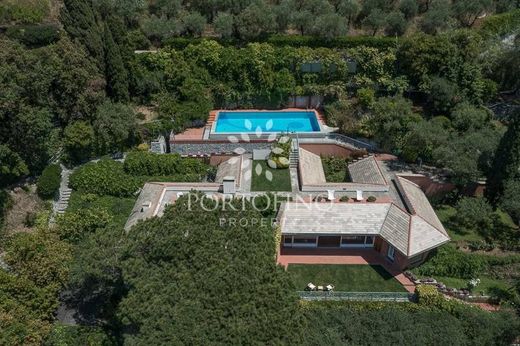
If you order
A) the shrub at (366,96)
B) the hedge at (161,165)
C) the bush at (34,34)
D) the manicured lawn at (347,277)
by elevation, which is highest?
the bush at (34,34)

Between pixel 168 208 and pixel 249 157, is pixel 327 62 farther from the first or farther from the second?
pixel 168 208

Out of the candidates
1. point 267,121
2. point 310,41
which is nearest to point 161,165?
point 267,121

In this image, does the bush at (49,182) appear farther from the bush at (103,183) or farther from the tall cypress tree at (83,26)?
the tall cypress tree at (83,26)

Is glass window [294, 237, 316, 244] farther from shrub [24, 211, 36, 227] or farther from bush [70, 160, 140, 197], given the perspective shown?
shrub [24, 211, 36, 227]

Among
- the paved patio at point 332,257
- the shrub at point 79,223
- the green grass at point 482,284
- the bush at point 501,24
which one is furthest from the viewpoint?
the bush at point 501,24

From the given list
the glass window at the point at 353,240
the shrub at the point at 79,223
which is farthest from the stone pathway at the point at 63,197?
the glass window at the point at 353,240

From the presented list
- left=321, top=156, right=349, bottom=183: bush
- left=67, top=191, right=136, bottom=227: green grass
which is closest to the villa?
left=321, top=156, right=349, bottom=183: bush

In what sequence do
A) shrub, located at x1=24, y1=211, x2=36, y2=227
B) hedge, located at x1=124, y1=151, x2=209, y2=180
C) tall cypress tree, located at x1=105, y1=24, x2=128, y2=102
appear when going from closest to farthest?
shrub, located at x1=24, y1=211, x2=36, y2=227, hedge, located at x1=124, y1=151, x2=209, y2=180, tall cypress tree, located at x1=105, y1=24, x2=128, y2=102
